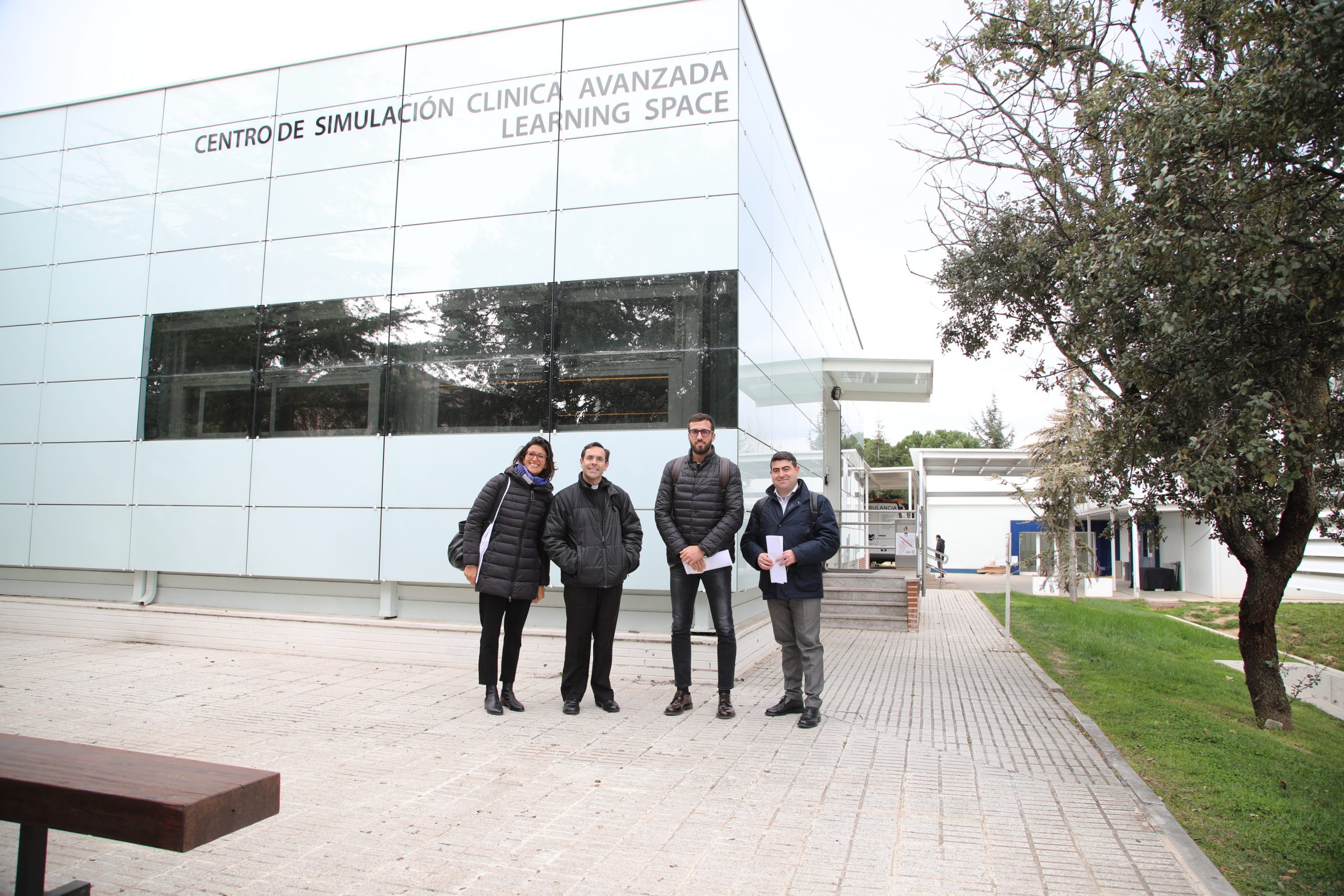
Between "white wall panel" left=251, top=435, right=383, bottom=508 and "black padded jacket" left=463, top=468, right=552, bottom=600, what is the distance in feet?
9.54

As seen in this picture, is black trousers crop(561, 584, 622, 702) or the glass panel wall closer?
black trousers crop(561, 584, 622, 702)

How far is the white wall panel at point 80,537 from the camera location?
31.1 feet

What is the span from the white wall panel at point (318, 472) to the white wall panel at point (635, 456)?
6.89ft

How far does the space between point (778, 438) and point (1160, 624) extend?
10803mm

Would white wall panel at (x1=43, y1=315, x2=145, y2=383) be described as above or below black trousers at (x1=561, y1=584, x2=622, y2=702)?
above

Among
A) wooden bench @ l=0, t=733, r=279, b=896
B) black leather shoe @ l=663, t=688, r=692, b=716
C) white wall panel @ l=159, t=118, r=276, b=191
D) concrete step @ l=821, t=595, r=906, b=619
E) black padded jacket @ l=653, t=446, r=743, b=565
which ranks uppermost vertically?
white wall panel @ l=159, t=118, r=276, b=191

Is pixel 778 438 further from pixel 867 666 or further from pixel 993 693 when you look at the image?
pixel 993 693

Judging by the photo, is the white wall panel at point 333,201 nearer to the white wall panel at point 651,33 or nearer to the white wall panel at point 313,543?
the white wall panel at point 651,33

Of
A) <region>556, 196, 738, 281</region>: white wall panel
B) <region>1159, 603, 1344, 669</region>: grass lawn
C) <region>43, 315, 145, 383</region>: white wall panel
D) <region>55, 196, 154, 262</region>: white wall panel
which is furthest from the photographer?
<region>1159, 603, 1344, 669</region>: grass lawn

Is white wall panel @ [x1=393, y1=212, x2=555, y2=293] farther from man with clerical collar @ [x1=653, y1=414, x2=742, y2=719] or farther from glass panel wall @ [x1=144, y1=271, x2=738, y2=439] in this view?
man with clerical collar @ [x1=653, y1=414, x2=742, y2=719]

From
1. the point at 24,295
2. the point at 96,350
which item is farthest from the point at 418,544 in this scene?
the point at 24,295

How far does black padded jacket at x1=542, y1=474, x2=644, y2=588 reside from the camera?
6.00 m

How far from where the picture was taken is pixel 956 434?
87.9 m

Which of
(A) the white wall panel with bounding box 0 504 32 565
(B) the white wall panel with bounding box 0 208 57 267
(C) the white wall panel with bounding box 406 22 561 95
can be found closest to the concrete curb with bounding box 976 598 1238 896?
(C) the white wall panel with bounding box 406 22 561 95
